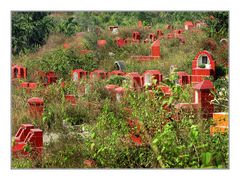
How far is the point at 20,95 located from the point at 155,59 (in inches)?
71.3

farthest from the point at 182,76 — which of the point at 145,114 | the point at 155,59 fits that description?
the point at 145,114

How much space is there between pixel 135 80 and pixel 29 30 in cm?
162

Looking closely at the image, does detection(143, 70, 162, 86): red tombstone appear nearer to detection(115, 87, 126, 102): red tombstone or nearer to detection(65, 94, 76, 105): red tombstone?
detection(115, 87, 126, 102): red tombstone

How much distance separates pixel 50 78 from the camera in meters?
8.69

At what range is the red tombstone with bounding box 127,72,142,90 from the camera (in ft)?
26.8

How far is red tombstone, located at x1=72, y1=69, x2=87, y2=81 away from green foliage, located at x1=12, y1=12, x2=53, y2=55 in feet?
2.29

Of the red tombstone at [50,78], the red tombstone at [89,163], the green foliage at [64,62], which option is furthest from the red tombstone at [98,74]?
the red tombstone at [89,163]

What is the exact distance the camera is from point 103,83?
8500 millimetres

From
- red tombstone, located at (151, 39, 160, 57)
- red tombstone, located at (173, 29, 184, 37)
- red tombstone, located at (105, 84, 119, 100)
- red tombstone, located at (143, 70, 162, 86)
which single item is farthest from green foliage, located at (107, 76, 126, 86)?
red tombstone, located at (173, 29, 184, 37)

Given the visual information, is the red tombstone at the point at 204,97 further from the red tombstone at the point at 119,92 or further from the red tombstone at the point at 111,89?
the red tombstone at the point at 111,89

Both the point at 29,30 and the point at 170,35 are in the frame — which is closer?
the point at 29,30

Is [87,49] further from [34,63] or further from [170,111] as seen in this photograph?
[170,111]

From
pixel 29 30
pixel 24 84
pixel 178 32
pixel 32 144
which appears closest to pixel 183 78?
pixel 178 32

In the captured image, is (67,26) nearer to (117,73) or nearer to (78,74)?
(78,74)
